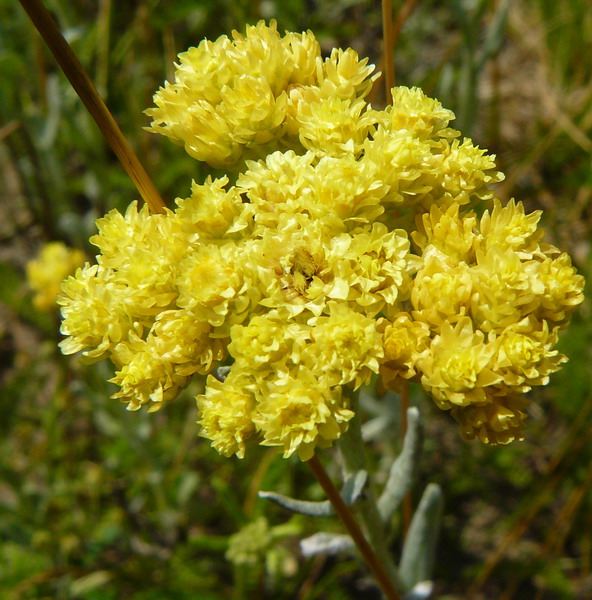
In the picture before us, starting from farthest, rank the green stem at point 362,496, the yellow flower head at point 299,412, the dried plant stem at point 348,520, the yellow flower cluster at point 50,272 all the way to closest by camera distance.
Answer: the yellow flower cluster at point 50,272 → the green stem at point 362,496 → the dried plant stem at point 348,520 → the yellow flower head at point 299,412

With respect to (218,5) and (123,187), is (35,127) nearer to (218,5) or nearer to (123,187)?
(123,187)

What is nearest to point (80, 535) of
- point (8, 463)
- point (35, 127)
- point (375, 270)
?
point (8, 463)

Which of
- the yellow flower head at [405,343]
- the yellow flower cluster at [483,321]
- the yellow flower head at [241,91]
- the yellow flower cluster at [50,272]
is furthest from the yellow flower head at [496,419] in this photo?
the yellow flower cluster at [50,272]

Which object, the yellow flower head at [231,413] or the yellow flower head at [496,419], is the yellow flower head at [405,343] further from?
the yellow flower head at [231,413]

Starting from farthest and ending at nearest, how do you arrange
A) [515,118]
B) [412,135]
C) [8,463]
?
[515,118] → [8,463] → [412,135]

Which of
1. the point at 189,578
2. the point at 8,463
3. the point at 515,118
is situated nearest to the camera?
the point at 189,578

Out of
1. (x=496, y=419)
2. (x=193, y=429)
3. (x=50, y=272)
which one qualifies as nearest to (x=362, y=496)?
(x=496, y=419)
